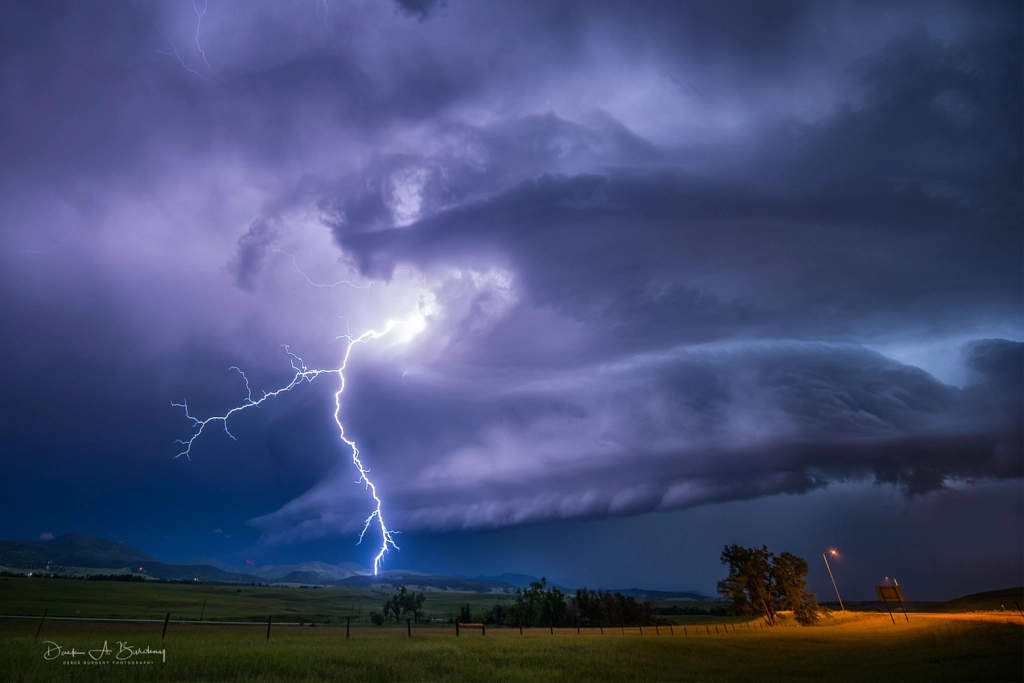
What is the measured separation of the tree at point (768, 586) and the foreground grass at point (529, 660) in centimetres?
3581

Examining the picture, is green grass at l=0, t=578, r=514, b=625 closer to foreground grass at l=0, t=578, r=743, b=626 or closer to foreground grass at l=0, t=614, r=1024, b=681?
foreground grass at l=0, t=578, r=743, b=626

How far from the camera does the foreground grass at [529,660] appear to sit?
16.4 meters

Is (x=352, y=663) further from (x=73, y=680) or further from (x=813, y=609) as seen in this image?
(x=813, y=609)

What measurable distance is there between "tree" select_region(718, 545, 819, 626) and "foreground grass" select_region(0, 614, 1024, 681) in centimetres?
3581

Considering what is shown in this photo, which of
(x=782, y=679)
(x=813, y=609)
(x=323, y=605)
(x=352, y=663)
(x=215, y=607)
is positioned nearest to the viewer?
(x=352, y=663)

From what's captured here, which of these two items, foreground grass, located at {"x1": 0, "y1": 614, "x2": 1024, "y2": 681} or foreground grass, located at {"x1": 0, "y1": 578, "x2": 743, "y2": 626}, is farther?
foreground grass, located at {"x1": 0, "y1": 578, "x2": 743, "y2": 626}

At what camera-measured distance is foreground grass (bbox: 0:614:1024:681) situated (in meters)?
16.4

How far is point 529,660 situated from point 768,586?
194 ft

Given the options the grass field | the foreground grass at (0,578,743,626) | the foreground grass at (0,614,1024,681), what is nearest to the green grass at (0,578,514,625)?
the foreground grass at (0,578,743,626)

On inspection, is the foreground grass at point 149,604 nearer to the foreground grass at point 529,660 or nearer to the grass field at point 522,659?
the grass field at point 522,659

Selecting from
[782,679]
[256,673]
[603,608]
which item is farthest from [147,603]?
[782,679]

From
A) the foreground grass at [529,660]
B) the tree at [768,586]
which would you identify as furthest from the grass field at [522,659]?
the tree at [768,586]

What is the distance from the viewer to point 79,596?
237 ft

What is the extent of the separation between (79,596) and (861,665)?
3923 inches
